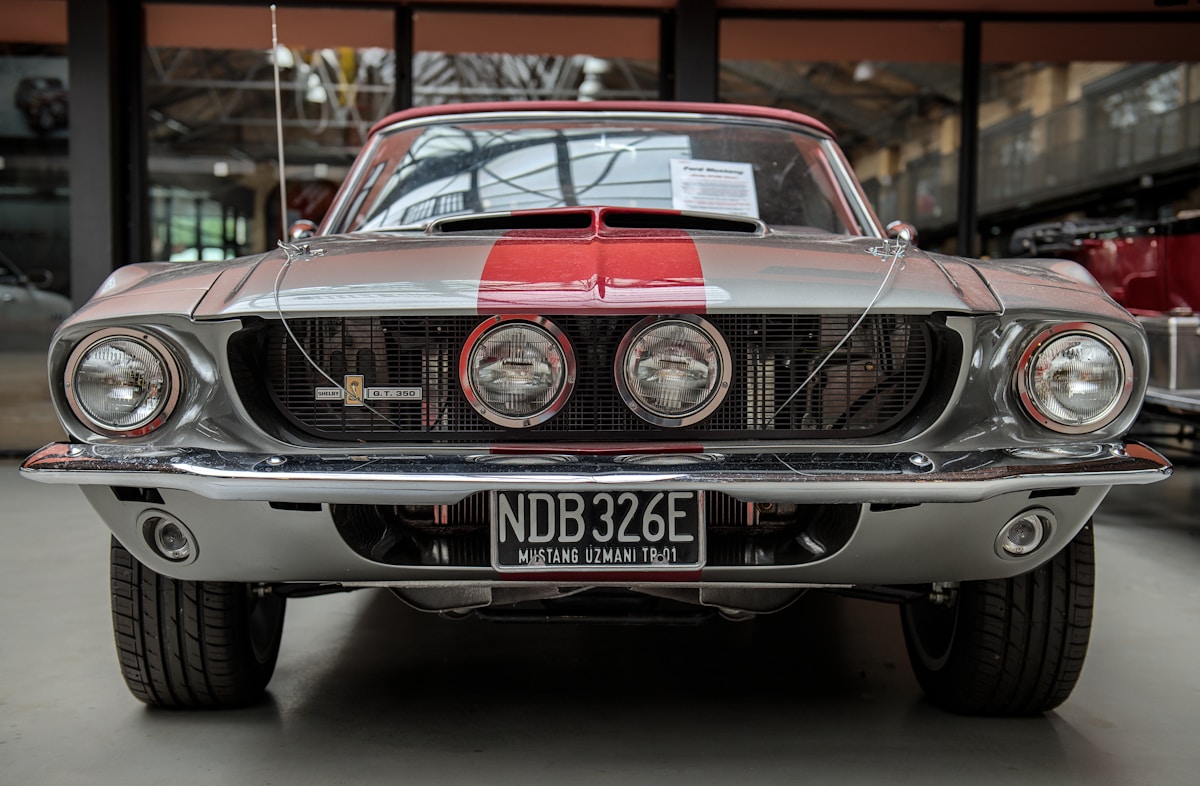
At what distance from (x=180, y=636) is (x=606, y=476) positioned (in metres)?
1.07

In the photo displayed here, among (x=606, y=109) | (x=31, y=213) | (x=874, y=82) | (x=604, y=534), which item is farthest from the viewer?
(x=874, y=82)

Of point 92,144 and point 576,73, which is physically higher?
point 576,73

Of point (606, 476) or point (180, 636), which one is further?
point (180, 636)

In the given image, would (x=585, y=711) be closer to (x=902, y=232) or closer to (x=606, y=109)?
(x=902, y=232)

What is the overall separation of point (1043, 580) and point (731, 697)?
74cm

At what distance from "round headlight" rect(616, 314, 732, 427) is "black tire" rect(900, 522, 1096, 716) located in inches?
29.0

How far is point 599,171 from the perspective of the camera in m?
2.90

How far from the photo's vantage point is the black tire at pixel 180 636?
2.24 meters

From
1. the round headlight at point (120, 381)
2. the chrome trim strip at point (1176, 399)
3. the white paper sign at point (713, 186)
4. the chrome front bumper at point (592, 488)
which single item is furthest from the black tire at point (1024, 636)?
the chrome trim strip at point (1176, 399)

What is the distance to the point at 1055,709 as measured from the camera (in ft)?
8.12

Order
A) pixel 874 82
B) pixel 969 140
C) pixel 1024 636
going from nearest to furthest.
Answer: pixel 1024 636 < pixel 969 140 < pixel 874 82

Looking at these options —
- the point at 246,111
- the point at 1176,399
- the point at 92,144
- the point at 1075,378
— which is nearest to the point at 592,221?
the point at 1075,378

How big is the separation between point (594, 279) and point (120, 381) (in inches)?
34.6

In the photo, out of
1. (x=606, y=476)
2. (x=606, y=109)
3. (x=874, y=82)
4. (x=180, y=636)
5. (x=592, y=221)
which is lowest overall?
(x=180, y=636)
